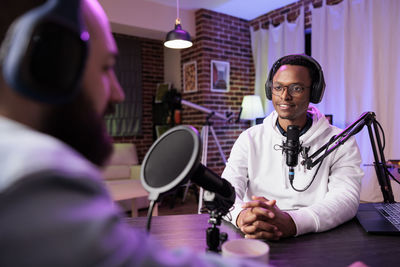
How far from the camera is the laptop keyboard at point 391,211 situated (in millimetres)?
1026

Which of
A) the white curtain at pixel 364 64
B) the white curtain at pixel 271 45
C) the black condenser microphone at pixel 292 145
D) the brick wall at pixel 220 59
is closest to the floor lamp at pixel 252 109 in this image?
the white curtain at pixel 271 45

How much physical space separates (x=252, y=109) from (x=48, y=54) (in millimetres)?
4130

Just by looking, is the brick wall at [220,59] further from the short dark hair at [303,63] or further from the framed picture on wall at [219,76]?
the short dark hair at [303,63]

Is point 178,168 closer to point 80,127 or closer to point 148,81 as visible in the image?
point 80,127

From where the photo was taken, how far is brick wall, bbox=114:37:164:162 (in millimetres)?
5598

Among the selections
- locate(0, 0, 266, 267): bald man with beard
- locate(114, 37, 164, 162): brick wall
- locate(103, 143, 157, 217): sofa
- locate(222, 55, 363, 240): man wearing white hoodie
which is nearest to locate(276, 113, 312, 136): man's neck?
locate(222, 55, 363, 240): man wearing white hoodie

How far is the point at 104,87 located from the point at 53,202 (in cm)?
19

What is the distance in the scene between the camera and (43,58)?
352mm

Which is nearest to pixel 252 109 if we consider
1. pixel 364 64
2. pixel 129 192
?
pixel 364 64

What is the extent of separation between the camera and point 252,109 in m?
4.36

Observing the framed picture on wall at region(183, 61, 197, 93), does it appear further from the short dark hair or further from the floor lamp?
the short dark hair

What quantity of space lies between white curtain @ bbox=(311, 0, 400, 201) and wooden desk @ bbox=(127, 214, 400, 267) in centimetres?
297

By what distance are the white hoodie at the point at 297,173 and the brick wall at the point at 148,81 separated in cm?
420

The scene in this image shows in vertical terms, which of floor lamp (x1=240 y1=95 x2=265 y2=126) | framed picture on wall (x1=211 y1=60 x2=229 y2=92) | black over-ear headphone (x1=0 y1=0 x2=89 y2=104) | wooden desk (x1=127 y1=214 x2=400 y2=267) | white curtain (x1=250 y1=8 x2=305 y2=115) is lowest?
wooden desk (x1=127 y1=214 x2=400 y2=267)
